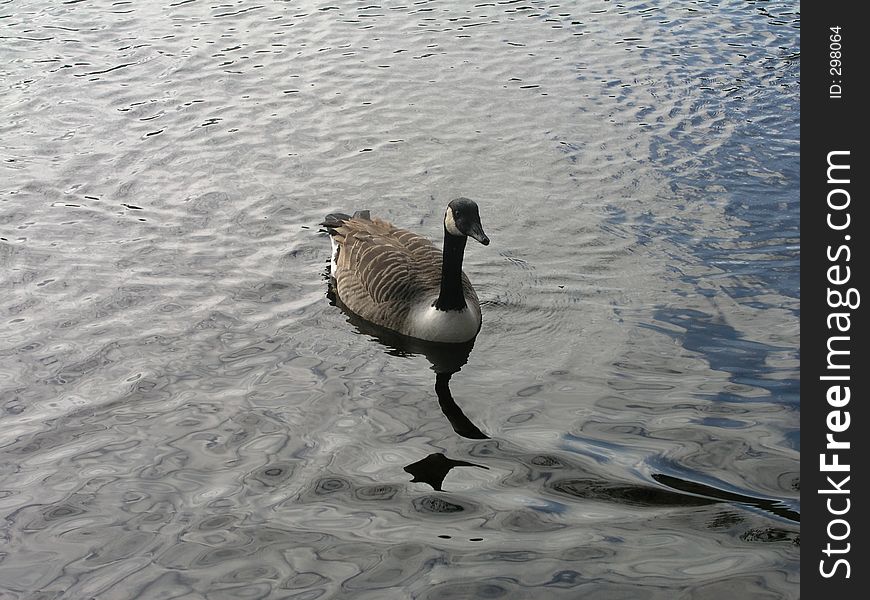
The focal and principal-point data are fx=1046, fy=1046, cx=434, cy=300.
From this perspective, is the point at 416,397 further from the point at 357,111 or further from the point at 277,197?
the point at 357,111

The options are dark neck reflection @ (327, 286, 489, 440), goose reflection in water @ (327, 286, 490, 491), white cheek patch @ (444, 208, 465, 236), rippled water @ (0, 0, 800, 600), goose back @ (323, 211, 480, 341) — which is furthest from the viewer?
goose back @ (323, 211, 480, 341)

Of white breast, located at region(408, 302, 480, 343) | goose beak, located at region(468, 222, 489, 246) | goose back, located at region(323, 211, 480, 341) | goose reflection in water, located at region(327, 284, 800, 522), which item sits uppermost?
goose beak, located at region(468, 222, 489, 246)

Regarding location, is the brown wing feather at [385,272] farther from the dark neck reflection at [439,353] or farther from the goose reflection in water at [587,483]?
the goose reflection in water at [587,483]

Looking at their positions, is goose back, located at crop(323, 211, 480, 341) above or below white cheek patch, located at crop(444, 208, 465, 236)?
below

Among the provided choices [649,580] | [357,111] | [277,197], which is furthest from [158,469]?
[357,111]

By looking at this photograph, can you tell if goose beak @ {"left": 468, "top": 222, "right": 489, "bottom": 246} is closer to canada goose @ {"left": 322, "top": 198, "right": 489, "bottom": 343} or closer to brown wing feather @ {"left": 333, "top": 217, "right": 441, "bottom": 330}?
canada goose @ {"left": 322, "top": 198, "right": 489, "bottom": 343}

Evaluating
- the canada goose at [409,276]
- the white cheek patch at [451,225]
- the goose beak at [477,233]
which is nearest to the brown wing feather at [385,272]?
the canada goose at [409,276]

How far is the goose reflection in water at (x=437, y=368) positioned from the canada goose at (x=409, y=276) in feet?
0.28

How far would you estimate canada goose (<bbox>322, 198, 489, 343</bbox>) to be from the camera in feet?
35.2

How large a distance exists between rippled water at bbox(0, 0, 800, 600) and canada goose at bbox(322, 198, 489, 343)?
28 centimetres

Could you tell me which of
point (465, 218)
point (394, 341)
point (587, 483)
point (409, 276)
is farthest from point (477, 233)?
point (587, 483)

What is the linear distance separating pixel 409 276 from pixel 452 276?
0.76m

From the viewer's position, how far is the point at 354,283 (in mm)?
11508

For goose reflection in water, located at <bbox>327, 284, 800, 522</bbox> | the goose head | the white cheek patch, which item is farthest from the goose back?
goose reflection in water, located at <bbox>327, 284, 800, 522</bbox>
